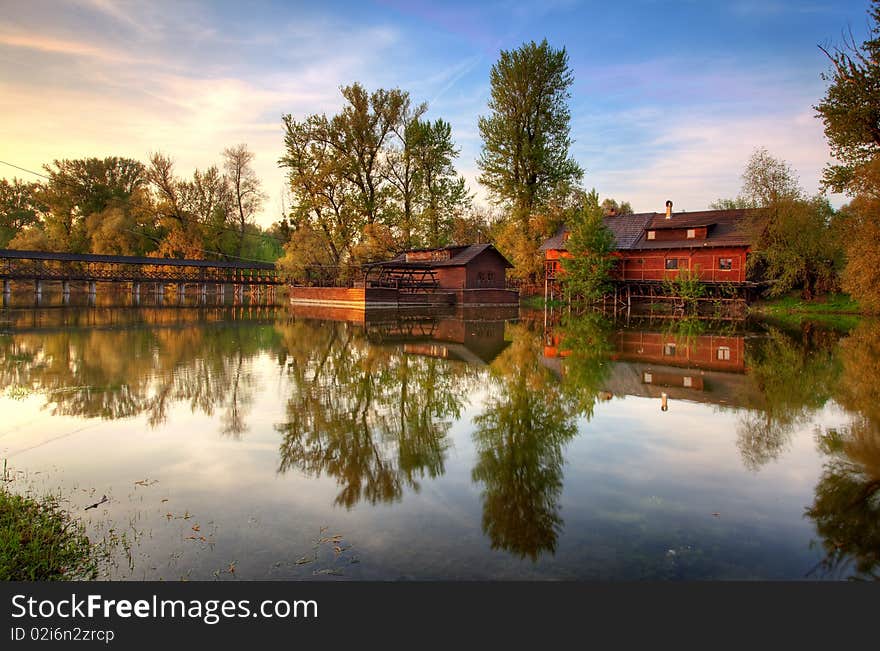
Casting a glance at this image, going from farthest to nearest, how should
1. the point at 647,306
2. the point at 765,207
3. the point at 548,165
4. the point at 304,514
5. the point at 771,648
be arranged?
the point at 548,165
the point at 647,306
the point at 765,207
the point at 304,514
the point at 771,648

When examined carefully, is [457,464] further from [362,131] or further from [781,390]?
[362,131]

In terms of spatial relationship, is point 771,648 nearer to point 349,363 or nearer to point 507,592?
point 507,592

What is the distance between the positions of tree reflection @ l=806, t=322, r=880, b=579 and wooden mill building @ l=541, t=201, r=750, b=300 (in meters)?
29.9

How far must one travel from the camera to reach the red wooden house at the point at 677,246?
126 feet

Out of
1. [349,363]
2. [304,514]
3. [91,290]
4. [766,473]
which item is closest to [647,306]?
[349,363]

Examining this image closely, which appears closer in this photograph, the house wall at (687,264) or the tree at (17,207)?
the house wall at (687,264)

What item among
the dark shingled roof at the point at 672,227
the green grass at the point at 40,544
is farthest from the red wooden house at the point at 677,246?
the green grass at the point at 40,544

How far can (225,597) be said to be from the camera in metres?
4.02

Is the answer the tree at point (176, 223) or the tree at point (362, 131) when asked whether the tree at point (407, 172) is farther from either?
the tree at point (176, 223)

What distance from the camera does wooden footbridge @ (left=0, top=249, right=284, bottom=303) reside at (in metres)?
50.6

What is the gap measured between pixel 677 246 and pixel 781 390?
1227 inches

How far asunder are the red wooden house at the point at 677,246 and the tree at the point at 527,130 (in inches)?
196

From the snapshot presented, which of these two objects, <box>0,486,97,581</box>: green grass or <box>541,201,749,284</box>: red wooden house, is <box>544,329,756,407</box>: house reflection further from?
<box>541,201,749,284</box>: red wooden house

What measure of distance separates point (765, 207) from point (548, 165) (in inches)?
665
